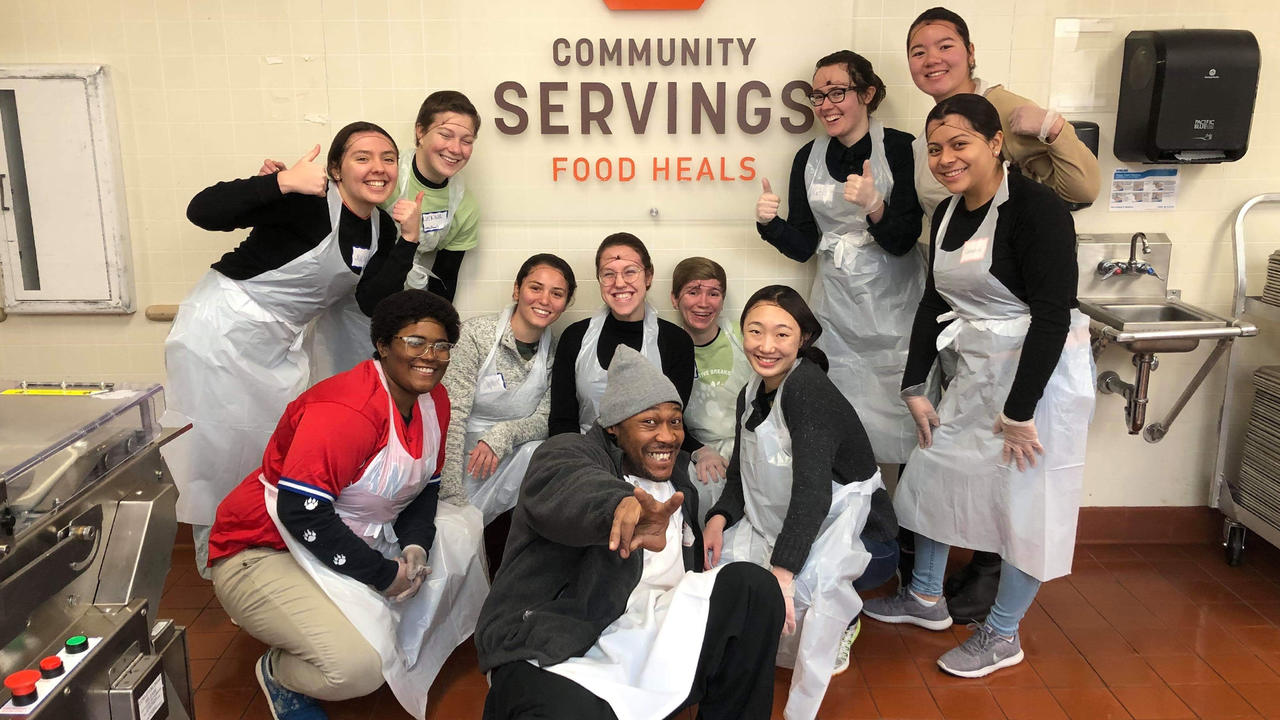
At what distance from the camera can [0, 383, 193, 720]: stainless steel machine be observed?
1.51m

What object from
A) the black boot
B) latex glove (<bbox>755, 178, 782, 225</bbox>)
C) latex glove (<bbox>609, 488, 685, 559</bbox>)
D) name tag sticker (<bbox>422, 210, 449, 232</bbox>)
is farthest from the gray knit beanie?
the black boot

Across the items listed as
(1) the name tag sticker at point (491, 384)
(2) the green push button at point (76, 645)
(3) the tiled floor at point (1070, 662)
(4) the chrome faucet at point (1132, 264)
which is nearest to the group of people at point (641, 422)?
(1) the name tag sticker at point (491, 384)

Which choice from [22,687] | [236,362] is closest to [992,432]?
[236,362]

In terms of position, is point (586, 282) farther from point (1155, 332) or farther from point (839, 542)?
point (1155, 332)

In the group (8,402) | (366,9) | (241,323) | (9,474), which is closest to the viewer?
(9,474)

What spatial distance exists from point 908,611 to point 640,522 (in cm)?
156

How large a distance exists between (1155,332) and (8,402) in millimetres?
3042

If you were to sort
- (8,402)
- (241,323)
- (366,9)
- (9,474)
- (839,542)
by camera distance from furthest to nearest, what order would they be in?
(366,9)
(241,323)
(839,542)
(8,402)
(9,474)

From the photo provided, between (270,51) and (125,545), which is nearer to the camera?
(125,545)

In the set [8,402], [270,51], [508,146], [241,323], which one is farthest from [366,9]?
[8,402]

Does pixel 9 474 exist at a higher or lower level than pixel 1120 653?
higher

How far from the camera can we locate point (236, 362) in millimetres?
3031

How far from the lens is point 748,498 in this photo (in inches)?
112

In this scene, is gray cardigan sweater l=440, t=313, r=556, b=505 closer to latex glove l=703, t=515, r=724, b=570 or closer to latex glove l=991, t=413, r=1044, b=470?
latex glove l=703, t=515, r=724, b=570
